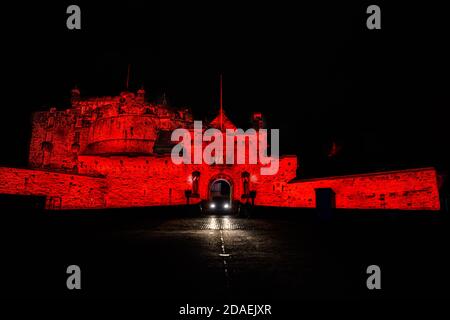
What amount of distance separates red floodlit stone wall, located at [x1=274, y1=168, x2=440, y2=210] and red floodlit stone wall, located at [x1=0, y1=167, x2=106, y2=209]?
1761 cm

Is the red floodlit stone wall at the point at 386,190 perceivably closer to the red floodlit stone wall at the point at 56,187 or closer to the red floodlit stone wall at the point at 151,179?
the red floodlit stone wall at the point at 151,179

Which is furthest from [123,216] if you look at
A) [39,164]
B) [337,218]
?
[39,164]

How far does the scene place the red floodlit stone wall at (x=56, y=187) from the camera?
1859 cm

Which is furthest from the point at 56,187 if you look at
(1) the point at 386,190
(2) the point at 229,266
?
(1) the point at 386,190

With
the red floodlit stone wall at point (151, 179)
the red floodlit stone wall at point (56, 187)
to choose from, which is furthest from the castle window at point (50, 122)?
the red floodlit stone wall at point (56, 187)

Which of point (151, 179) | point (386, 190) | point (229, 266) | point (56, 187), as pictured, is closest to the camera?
point (229, 266)

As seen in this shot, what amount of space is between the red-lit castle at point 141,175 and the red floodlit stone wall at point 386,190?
45mm

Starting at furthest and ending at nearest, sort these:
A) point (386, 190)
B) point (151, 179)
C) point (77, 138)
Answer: point (77, 138) < point (151, 179) < point (386, 190)

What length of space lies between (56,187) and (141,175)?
6.59 m

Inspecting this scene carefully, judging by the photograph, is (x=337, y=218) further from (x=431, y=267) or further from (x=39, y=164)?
(x=39, y=164)

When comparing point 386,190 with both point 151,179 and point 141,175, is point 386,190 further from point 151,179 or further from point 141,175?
point 141,175

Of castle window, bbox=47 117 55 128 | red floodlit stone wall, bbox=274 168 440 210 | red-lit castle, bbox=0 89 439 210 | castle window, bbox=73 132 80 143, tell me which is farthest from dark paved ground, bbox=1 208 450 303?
castle window, bbox=47 117 55 128

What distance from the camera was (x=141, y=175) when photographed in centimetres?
2495

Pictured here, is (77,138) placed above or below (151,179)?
above
